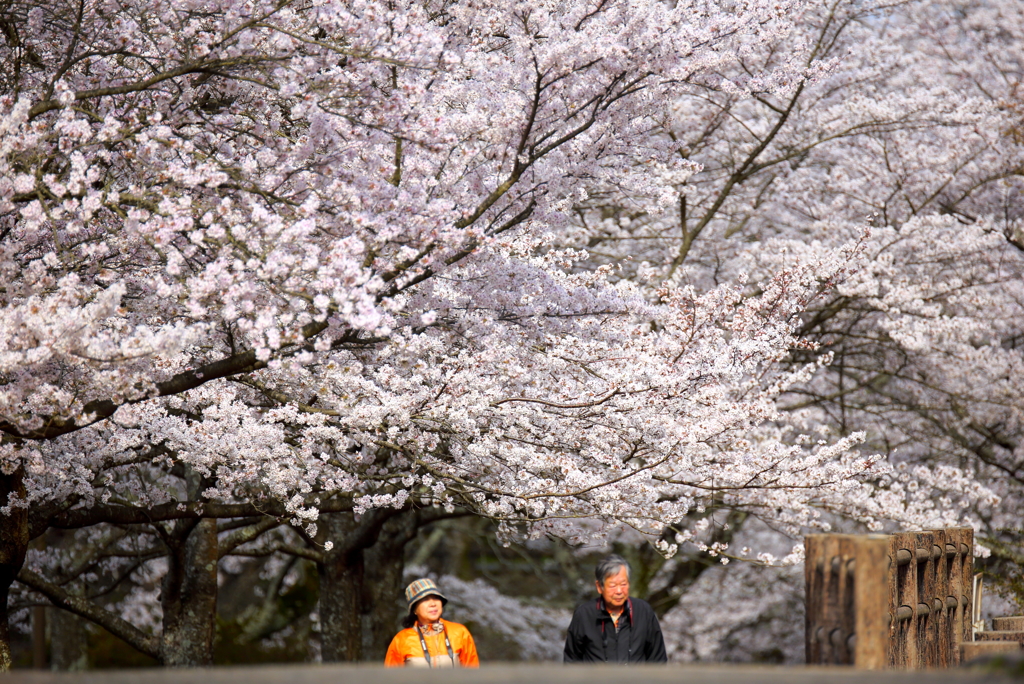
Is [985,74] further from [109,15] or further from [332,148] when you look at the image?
[109,15]

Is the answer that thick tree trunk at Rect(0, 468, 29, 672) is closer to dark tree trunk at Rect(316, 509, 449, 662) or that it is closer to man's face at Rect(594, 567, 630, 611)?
dark tree trunk at Rect(316, 509, 449, 662)

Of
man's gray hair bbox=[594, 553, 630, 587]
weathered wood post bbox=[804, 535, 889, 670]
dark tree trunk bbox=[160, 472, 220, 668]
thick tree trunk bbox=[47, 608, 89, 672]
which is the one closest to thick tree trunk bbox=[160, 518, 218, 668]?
dark tree trunk bbox=[160, 472, 220, 668]

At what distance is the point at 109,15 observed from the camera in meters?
6.22

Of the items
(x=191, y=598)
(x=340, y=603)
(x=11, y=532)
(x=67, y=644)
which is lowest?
(x=67, y=644)

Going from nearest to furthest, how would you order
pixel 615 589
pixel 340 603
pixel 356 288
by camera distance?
pixel 615 589
pixel 356 288
pixel 340 603

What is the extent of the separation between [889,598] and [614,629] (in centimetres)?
134

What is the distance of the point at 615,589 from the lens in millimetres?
4586

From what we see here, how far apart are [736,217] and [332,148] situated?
24.0ft

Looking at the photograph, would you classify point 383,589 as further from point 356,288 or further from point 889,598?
point 889,598

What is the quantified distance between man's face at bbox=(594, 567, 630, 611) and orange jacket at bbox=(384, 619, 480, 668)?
0.73 metres

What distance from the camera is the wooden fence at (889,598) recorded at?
10.7ft

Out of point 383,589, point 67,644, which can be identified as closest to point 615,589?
point 383,589

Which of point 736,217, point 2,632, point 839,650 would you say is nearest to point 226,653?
point 2,632

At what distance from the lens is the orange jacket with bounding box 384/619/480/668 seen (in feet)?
15.2
